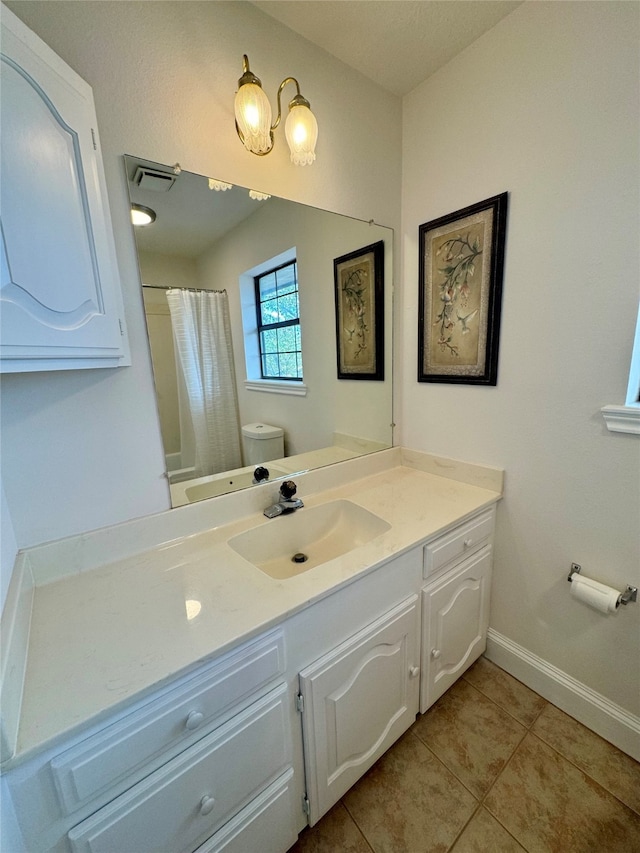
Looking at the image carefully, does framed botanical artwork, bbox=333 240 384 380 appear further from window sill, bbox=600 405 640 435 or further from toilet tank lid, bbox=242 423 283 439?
window sill, bbox=600 405 640 435

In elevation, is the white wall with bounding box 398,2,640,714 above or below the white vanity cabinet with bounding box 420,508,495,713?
above

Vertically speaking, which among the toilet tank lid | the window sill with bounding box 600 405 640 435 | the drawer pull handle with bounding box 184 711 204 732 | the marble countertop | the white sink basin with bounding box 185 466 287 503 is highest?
the window sill with bounding box 600 405 640 435

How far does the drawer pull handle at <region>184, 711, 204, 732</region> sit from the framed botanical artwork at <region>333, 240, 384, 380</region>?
1.26 metres

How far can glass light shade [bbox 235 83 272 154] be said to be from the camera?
0.97m

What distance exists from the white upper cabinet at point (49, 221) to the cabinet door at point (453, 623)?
1.27 m

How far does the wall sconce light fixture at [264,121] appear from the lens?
0.97 meters

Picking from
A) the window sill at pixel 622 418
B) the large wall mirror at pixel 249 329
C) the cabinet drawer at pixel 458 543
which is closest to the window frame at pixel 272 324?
the large wall mirror at pixel 249 329

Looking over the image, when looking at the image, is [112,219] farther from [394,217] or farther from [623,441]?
[623,441]

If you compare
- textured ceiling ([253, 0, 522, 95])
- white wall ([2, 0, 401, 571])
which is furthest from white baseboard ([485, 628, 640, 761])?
textured ceiling ([253, 0, 522, 95])

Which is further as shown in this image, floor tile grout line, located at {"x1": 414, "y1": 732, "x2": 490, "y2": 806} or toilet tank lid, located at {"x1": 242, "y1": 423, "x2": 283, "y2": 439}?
toilet tank lid, located at {"x1": 242, "y1": 423, "x2": 283, "y2": 439}

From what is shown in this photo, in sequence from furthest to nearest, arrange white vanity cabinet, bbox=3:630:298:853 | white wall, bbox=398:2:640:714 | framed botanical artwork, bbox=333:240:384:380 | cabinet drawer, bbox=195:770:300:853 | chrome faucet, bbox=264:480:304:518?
framed botanical artwork, bbox=333:240:384:380 → chrome faucet, bbox=264:480:304:518 → white wall, bbox=398:2:640:714 → cabinet drawer, bbox=195:770:300:853 → white vanity cabinet, bbox=3:630:298:853

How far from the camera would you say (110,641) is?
0.71 metres

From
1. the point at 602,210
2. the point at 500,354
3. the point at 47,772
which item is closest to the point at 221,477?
the point at 47,772

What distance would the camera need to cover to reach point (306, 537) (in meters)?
1.31
